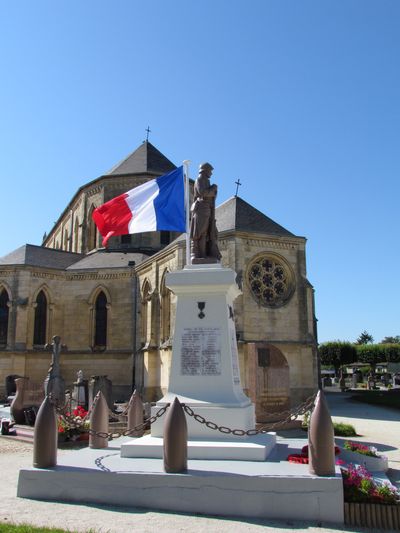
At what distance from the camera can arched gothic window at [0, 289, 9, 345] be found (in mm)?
28547

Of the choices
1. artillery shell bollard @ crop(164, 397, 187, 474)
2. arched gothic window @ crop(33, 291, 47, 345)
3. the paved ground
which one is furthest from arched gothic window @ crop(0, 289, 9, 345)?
artillery shell bollard @ crop(164, 397, 187, 474)

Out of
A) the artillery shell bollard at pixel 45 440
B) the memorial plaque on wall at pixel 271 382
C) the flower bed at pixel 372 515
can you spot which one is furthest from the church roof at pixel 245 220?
the flower bed at pixel 372 515

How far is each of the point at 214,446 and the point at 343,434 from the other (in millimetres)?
8581

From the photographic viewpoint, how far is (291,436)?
44.6 feet

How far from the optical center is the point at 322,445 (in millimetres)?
6289

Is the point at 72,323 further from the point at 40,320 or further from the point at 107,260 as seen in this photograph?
the point at 107,260

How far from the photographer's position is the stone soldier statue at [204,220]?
9.11 metres

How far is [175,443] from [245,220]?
19.7 metres

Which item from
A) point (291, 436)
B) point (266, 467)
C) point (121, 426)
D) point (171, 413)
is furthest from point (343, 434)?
point (171, 413)

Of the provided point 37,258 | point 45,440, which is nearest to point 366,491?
point 45,440

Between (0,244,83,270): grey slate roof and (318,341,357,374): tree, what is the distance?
43384 mm

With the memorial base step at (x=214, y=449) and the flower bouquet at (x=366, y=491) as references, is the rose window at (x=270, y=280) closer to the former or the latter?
the memorial base step at (x=214, y=449)

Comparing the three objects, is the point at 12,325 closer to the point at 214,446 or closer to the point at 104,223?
the point at 104,223

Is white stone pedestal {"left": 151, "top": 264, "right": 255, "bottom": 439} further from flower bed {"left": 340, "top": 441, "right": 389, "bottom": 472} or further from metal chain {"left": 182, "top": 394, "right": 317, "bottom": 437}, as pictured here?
flower bed {"left": 340, "top": 441, "right": 389, "bottom": 472}
